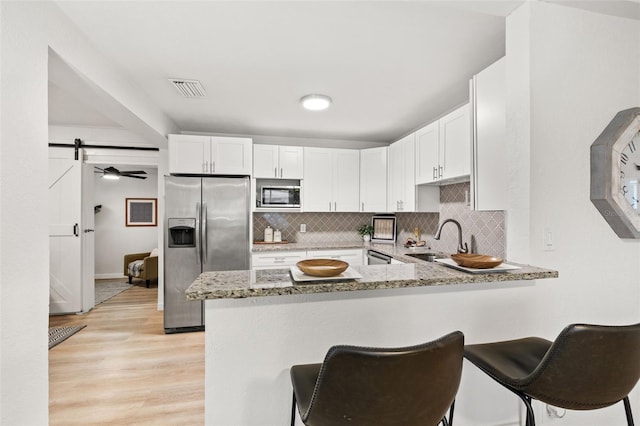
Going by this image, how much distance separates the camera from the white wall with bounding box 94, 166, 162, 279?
6093 millimetres

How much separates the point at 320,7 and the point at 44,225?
5.92 ft

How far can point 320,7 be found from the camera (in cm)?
163

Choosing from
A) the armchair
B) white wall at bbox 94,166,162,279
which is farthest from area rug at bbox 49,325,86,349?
white wall at bbox 94,166,162,279

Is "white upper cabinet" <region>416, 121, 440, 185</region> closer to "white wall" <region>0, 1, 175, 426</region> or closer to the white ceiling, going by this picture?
the white ceiling

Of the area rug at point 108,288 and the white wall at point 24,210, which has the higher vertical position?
the white wall at point 24,210

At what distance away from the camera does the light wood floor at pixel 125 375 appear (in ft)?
6.48

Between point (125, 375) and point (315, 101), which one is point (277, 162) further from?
point (125, 375)

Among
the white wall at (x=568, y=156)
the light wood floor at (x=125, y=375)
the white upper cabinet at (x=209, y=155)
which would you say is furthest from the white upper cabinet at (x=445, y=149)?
the light wood floor at (x=125, y=375)

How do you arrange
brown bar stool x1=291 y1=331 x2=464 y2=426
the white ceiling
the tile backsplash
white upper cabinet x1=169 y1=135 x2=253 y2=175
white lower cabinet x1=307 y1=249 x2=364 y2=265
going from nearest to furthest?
brown bar stool x1=291 y1=331 x2=464 y2=426, the white ceiling, the tile backsplash, white upper cabinet x1=169 y1=135 x2=253 y2=175, white lower cabinet x1=307 y1=249 x2=364 y2=265

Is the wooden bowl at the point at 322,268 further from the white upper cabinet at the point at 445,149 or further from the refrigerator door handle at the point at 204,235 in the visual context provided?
the refrigerator door handle at the point at 204,235

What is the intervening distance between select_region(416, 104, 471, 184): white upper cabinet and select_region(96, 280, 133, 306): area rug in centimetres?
497

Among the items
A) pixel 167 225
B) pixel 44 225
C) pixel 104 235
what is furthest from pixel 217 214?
pixel 104 235

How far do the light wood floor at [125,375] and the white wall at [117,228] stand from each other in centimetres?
255

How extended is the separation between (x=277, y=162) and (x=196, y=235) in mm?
1372
